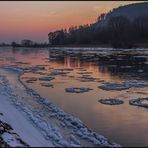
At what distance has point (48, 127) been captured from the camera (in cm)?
915

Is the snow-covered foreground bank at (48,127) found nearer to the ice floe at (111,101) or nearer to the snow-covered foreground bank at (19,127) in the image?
the snow-covered foreground bank at (19,127)

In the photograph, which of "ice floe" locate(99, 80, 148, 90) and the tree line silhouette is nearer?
"ice floe" locate(99, 80, 148, 90)

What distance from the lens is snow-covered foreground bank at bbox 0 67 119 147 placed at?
26.2 ft

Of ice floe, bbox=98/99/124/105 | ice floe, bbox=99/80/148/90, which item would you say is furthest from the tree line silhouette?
ice floe, bbox=98/99/124/105

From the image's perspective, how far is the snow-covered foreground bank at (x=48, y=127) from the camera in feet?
26.2

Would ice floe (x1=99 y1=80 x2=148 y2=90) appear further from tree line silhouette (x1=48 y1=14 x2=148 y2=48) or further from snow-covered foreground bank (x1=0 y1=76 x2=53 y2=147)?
tree line silhouette (x1=48 y1=14 x2=148 y2=48)

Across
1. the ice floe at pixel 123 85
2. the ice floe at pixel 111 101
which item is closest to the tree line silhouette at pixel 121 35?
the ice floe at pixel 123 85

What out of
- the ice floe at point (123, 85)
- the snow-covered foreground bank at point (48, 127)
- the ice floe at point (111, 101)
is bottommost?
the ice floe at point (123, 85)

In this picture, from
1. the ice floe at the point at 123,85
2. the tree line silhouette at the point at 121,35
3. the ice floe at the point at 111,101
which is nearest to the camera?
the ice floe at the point at 111,101

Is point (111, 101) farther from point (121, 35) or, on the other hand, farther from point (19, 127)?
point (121, 35)

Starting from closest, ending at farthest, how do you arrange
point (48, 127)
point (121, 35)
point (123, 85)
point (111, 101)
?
point (48, 127)
point (111, 101)
point (123, 85)
point (121, 35)

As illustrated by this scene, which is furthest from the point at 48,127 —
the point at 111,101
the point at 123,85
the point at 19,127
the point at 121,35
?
the point at 121,35

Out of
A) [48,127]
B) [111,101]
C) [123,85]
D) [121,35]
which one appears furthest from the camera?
[121,35]

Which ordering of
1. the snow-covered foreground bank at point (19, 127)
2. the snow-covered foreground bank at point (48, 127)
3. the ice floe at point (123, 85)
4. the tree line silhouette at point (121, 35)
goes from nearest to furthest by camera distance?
the snow-covered foreground bank at point (19, 127) → the snow-covered foreground bank at point (48, 127) → the ice floe at point (123, 85) → the tree line silhouette at point (121, 35)
